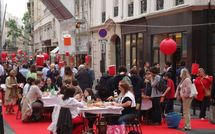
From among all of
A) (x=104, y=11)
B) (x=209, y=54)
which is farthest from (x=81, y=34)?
(x=209, y=54)

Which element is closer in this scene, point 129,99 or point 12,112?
point 129,99

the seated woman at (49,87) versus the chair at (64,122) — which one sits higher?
the seated woman at (49,87)

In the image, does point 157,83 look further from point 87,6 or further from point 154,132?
point 87,6

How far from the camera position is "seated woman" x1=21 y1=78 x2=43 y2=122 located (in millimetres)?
15438

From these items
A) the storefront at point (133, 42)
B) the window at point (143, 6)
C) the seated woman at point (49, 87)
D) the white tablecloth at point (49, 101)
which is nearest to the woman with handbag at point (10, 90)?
the seated woman at point (49, 87)

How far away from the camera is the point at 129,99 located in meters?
10.9

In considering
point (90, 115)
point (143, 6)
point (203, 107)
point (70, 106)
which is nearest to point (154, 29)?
point (143, 6)

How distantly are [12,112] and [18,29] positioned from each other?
61.0 meters

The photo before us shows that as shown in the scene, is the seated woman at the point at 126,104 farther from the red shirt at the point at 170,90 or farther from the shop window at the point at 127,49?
the shop window at the point at 127,49

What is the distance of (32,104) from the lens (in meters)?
15.6

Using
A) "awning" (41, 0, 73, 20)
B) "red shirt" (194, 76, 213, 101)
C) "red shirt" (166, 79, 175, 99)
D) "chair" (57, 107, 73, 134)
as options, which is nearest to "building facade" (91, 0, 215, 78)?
"red shirt" (194, 76, 213, 101)

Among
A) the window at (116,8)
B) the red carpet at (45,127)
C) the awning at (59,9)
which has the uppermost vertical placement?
the awning at (59,9)

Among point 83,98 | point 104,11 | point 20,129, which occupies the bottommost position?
point 20,129

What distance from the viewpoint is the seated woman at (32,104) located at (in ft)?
50.6
